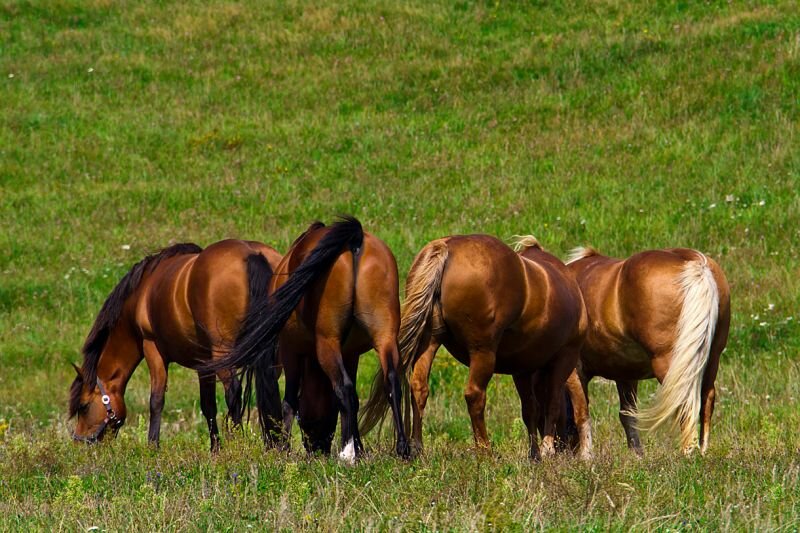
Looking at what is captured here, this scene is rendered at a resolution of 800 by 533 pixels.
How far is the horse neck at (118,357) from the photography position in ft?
34.6

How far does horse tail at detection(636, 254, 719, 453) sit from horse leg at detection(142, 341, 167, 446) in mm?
4166

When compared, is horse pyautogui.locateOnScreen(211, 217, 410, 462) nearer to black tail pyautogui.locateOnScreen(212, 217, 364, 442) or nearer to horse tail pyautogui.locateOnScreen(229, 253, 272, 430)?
black tail pyautogui.locateOnScreen(212, 217, 364, 442)

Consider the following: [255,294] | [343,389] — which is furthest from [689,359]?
[255,294]

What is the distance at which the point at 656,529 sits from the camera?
16.6 feet

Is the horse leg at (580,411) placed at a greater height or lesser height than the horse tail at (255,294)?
lesser

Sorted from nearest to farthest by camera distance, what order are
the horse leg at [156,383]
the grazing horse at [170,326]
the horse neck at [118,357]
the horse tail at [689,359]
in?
the horse tail at [689,359]
the grazing horse at [170,326]
the horse leg at [156,383]
the horse neck at [118,357]

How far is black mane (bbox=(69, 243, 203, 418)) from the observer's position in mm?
10375

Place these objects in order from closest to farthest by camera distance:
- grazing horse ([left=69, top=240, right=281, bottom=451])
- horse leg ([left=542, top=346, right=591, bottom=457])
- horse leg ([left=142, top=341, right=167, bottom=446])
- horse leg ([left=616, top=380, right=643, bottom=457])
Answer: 1. horse leg ([left=542, top=346, right=591, bottom=457])
2. grazing horse ([left=69, top=240, right=281, bottom=451])
3. horse leg ([left=616, top=380, right=643, bottom=457])
4. horse leg ([left=142, top=341, right=167, bottom=446])

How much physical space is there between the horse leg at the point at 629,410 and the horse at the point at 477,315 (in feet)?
4.88

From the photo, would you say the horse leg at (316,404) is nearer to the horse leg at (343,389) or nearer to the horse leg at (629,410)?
the horse leg at (343,389)

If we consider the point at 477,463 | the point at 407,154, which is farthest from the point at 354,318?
the point at 407,154

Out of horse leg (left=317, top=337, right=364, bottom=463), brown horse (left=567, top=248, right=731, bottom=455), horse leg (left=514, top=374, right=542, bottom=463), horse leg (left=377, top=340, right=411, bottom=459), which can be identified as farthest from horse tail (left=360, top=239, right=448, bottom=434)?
brown horse (left=567, top=248, right=731, bottom=455)

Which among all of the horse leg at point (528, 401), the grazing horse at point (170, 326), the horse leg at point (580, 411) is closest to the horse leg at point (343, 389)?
the grazing horse at point (170, 326)

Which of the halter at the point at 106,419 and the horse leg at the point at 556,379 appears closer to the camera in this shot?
the horse leg at the point at 556,379
